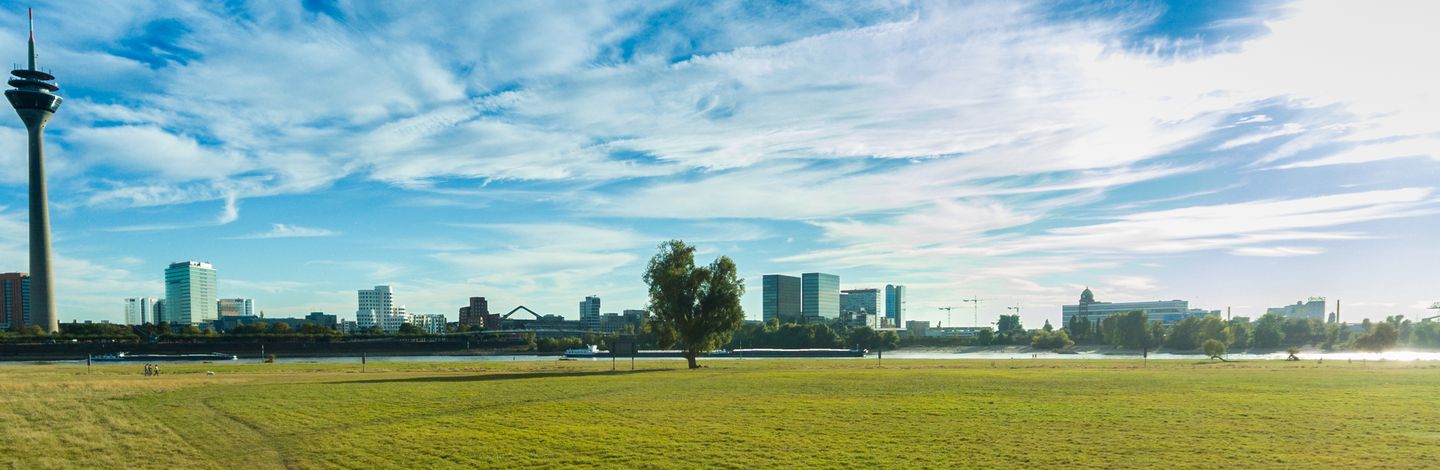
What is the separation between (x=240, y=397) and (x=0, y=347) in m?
216

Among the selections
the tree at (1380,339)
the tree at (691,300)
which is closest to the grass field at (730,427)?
the tree at (691,300)

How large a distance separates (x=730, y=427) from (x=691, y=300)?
176ft

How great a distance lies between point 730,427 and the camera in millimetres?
26781

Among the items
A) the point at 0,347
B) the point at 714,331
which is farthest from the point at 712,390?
the point at 0,347

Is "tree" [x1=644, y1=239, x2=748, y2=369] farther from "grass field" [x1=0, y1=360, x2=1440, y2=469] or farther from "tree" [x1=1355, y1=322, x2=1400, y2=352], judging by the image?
"tree" [x1=1355, y1=322, x2=1400, y2=352]

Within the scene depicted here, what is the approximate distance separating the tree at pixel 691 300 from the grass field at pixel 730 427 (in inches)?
1410

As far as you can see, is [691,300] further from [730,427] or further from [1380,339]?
[1380,339]

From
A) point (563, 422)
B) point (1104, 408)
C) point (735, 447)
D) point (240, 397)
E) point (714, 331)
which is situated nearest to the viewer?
point (735, 447)

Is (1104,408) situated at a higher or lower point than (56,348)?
higher

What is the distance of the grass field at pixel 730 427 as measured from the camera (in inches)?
830

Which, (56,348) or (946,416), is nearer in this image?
(946,416)

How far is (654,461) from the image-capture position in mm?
20672

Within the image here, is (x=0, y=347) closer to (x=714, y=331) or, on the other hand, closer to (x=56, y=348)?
(x=56, y=348)

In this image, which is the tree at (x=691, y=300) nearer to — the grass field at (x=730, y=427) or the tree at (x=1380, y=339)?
the grass field at (x=730, y=427)
